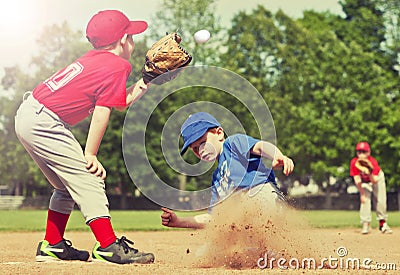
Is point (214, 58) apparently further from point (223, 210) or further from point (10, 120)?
point (223, 210)

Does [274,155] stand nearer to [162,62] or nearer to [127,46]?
[162,62]

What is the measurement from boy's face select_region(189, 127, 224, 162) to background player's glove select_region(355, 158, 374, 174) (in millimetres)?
7232

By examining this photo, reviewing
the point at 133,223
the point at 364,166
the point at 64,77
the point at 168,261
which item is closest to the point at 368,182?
the point at 364,166

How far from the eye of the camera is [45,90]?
18.7ft

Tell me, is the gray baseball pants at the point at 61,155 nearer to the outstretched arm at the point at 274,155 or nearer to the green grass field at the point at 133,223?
the outstretched arm at the point at 274,155

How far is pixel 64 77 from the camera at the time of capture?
5.67m

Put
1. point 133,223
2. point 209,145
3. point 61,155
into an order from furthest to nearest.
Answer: point 133,223, point 209,145, point 61,155

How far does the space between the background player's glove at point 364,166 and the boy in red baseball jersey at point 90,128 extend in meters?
7.69

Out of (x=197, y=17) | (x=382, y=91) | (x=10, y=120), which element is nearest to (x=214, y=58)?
(x=197, y=17)

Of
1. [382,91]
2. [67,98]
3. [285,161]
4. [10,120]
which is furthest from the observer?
[10,120]

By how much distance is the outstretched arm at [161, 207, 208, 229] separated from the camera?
5293 mm

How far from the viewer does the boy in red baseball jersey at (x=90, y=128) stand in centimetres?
545

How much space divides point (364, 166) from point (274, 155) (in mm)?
7797

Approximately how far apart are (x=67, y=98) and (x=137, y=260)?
1.44m
